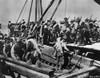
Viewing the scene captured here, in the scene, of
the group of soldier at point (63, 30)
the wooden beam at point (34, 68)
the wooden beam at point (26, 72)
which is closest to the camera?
the wooden beam at point (34, 68)

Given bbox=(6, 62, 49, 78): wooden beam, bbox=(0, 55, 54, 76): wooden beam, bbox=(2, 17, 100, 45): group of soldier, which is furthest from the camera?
bbox=(2, 17, 100, 45): group of soldier

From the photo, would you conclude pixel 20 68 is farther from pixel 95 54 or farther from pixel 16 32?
pixel 16 32

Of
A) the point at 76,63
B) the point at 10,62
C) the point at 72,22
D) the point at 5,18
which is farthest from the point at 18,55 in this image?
the point at 5,18

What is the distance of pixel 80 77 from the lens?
26.8ft

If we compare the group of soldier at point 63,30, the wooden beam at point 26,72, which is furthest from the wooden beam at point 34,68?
the group of soldier at point 63,30

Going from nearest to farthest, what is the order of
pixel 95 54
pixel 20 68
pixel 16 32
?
pixel 20 68 → pixel 95 54 → pixel 16 32

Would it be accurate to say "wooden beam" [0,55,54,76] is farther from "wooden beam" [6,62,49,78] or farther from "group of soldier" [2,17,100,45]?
"group of soldier" [2,17,100,45]

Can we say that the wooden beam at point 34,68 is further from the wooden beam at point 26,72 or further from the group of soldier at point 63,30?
the group of soldier at point 63,30

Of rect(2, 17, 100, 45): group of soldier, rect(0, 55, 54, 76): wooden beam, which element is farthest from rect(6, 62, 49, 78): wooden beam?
rect(2, 17, 100, 45): group of soldier

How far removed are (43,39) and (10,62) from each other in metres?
4.85

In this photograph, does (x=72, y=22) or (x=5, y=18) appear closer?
(x=72, y=22)

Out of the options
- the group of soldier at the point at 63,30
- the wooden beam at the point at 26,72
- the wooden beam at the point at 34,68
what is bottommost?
the wooden beam at the point at 26,72

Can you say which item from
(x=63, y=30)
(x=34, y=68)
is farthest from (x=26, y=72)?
(x=63, y=30)

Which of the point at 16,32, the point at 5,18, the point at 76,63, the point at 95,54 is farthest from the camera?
the point at 5,18
